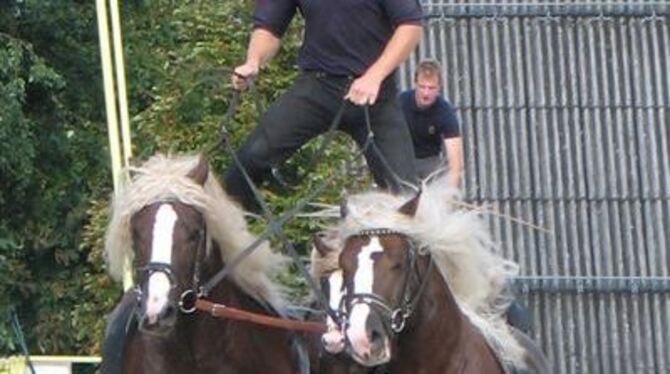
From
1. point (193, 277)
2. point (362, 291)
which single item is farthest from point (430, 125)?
point (362, 291)

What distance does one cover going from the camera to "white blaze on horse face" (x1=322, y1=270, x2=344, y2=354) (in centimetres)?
934

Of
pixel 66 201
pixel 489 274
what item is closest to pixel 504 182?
pixel 66 201

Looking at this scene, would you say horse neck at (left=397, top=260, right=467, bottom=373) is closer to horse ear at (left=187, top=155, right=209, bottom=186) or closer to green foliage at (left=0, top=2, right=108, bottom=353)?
horse ear at (left=187, top=155, right=209, bottom=186)

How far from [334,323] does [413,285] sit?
0.35 m

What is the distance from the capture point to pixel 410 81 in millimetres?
15977

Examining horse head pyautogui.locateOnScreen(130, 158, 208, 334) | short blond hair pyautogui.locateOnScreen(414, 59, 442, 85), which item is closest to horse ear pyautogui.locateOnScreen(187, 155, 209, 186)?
horse head pyautogui.locateOnScreen(130, 158, 208, 334)

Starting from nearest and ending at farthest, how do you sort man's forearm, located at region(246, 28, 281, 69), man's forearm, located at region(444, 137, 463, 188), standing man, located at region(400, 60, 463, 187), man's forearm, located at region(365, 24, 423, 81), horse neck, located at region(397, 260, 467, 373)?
horse neck, located at region(397, 260, 467, 373) → man's forearm, located at region(365, 24, 423, 81) → man's forearm, located at region(246, 28, 281, 69) → man's forearm, located at region(444, 137, 463, 188) → standing man, located at region(400, 60, 463, 187)

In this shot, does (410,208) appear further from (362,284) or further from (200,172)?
(200,172)

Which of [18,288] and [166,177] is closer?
[166,177]

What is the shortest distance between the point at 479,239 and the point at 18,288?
1055 centimetres

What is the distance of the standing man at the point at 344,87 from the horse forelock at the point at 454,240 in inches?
18.5

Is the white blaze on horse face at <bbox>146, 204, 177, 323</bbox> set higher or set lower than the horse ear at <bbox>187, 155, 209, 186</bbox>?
lower

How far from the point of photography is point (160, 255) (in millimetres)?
9469

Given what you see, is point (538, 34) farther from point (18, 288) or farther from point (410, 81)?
point (18, 288)
